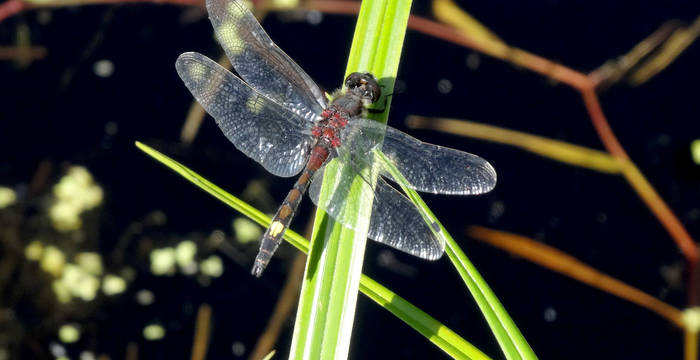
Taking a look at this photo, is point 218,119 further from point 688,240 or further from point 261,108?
point 688,240

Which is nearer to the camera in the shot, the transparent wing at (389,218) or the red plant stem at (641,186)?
the transparent wing at (389,218)

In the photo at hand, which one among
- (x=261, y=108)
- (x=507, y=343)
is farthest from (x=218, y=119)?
(x=507, y=343)

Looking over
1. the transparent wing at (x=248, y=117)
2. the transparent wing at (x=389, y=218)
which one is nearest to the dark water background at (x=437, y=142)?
the transparent wing at (x=248, y=117)

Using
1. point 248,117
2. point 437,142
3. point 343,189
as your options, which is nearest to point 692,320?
point 437,142

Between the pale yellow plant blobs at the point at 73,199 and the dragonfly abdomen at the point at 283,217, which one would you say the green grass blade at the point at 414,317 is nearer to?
the dragonfly abdomen at the point at 283,217

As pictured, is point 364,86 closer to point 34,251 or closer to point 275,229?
point 275,229

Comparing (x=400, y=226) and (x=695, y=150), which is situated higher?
(x=695, y=150)

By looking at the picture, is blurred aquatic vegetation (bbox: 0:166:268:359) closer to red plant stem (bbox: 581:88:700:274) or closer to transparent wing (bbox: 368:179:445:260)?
transparent wing (bbox: 368:179:445:260)
